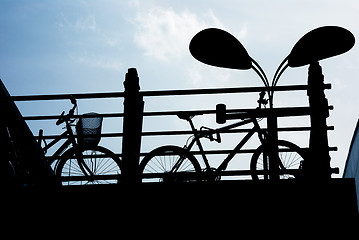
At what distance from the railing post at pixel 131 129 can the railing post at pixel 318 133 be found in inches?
63.9

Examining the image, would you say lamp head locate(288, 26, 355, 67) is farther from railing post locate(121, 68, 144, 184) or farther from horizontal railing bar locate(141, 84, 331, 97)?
railing post locate(121, 68, 144, 184)

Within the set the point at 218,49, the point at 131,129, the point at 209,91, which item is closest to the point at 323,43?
the point at 218,49

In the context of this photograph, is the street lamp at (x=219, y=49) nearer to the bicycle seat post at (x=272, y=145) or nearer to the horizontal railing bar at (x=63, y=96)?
the bicycle seat post at (x=272, y=145)

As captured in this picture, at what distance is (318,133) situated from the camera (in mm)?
3771

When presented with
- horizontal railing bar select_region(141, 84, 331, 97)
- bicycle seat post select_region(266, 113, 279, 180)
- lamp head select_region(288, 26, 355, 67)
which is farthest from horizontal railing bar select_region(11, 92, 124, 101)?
lamp head select_region(288, 26, 355, 67)

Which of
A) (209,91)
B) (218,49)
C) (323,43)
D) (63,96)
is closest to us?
(323,43)

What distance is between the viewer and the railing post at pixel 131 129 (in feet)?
12.4

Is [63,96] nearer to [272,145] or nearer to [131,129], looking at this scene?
[131,129]

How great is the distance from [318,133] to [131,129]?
1.77m

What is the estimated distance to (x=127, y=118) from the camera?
399 centimetres

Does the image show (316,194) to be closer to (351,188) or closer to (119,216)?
(351,188)

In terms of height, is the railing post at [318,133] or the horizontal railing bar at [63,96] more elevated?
the horizontal railing bar at [63,96]

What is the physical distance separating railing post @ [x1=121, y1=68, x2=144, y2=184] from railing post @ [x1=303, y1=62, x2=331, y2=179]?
1.62m

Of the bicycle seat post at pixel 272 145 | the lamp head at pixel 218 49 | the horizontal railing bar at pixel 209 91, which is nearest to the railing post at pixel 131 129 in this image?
the horizontal railing bar at pixel 209 91
